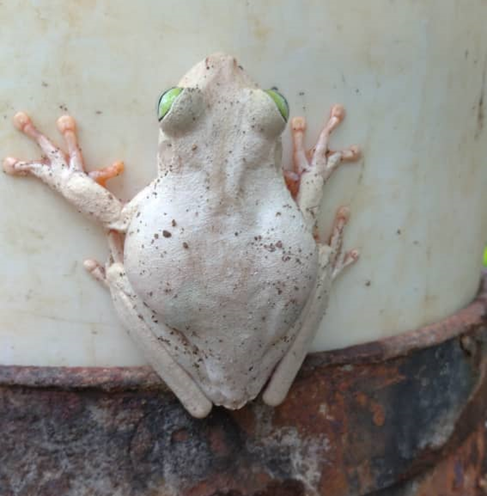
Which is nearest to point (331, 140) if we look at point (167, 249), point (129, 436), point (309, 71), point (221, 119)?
point (309, 71)

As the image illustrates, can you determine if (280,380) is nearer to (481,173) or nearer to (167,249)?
(167,249)

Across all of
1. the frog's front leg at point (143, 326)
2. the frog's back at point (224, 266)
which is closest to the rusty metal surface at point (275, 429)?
the frog's front leg at point (143, 326)

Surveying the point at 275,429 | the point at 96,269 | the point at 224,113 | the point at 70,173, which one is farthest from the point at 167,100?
the point at 275,429

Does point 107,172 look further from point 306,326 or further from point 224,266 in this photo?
point 306,326

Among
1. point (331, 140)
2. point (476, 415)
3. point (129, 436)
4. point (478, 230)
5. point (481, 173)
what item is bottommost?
point (476, 415)

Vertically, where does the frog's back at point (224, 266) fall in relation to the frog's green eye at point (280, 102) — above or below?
below

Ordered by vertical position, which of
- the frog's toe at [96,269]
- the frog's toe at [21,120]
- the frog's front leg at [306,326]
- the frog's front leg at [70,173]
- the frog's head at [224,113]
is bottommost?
the frog's front leg at [306,326]

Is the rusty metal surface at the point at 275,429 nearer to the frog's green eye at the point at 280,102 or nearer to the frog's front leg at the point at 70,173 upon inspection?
the frog's front leg at the point at 70,173
